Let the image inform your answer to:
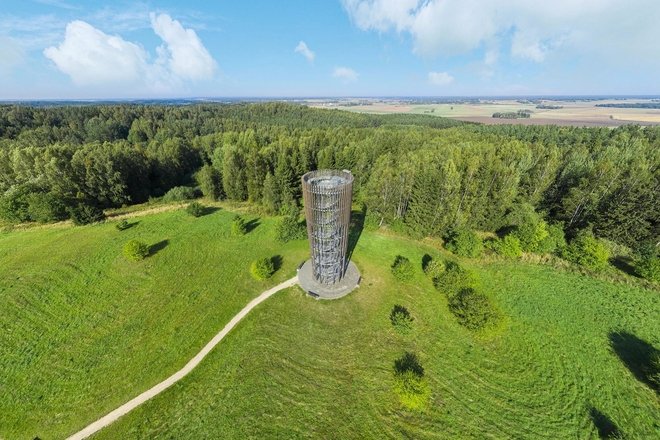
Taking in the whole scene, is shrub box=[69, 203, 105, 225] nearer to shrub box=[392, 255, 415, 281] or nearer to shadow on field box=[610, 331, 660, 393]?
shrub box=[392, 255, 415, 281]

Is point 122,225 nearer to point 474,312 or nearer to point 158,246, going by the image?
point 158,246

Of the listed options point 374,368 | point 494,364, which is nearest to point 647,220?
point 494,364

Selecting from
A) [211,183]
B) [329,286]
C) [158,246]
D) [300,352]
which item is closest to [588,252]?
[329,286]

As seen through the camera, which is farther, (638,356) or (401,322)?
(401,322)

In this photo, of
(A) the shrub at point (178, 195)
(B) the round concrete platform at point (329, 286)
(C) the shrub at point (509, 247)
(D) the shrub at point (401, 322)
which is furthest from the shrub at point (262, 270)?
(A) the shrub at point (178, 195)

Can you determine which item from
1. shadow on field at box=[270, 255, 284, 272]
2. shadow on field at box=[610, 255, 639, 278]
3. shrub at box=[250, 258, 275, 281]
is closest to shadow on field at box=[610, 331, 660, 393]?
shadow on field at box=[610, 255, 639, 278]

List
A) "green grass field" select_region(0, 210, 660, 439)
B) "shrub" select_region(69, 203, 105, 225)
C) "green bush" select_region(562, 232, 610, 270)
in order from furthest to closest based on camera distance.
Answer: "shrub" select_region(69, 203, 105, 225)
"green bush" select_region(562, 232, 610, 270)
"green grass field" select_region(0, 210, 660, 439)
